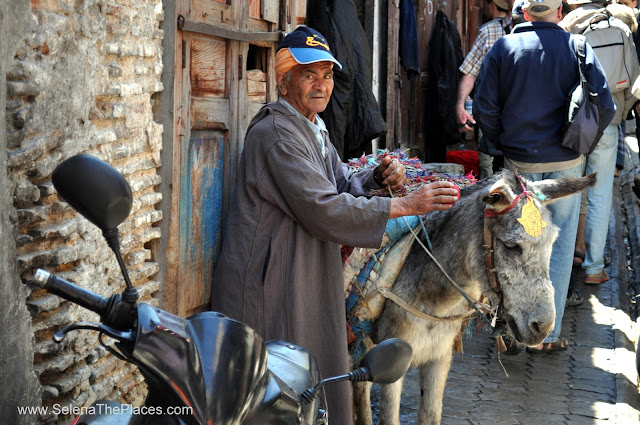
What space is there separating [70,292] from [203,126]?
7.44ft

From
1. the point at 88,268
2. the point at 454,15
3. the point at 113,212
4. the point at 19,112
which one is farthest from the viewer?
the point at 454,15

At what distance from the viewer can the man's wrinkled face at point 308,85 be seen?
402 cm

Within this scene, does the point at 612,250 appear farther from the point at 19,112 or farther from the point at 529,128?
the point at 19,112

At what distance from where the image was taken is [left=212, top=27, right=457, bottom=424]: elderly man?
3760 mm

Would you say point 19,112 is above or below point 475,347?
above

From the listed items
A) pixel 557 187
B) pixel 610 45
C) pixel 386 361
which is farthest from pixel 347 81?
pixel 386 361

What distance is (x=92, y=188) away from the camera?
195cm

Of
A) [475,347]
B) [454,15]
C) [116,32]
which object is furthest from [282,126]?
[454,15]

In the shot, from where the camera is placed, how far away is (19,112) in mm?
2717

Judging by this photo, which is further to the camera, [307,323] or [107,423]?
[307,323]

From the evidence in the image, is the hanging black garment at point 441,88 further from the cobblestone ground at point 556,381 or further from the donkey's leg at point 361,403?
the donkey's leg at point 361,403

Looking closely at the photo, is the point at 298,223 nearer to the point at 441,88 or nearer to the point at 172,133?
the point at 172,133

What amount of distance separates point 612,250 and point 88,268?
7840 millimetres

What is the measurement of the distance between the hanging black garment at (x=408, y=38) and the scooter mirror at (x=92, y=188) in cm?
809
